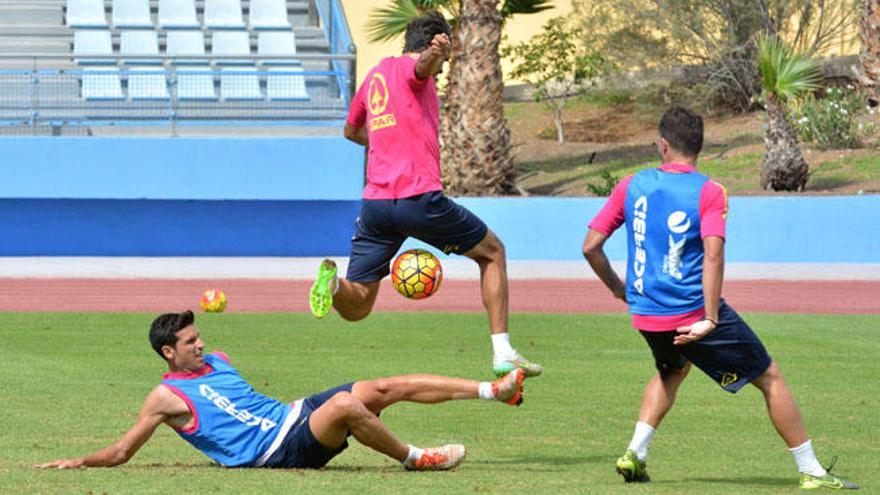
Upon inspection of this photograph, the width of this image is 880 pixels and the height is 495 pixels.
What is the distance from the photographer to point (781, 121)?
94.4 feet

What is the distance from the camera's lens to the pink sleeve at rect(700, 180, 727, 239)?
795 centimetres

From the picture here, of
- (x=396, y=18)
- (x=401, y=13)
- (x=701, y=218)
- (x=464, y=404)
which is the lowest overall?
(x=464, y=404)

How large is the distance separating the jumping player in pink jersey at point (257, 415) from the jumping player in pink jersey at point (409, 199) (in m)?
1.28

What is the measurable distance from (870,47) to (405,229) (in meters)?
24.0

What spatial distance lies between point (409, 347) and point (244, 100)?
1310 centimetres

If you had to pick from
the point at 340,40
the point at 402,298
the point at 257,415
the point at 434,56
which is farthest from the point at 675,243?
the point at 340,40

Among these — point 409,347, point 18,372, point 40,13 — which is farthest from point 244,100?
point 18,372

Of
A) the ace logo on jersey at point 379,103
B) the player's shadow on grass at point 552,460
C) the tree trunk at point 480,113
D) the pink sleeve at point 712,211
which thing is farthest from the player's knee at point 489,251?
the tree trunk at point 480,113

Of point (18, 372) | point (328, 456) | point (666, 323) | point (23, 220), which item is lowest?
point (23, 220)

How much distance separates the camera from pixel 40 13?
108 feet

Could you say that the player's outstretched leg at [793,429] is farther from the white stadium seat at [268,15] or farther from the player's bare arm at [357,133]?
the white stadium seat at [268,15]

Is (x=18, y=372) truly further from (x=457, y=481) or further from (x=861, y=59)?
(x=861, y=59)

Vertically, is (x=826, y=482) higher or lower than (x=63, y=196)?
higher

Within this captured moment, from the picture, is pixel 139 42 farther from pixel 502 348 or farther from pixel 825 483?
pixel 825 483
